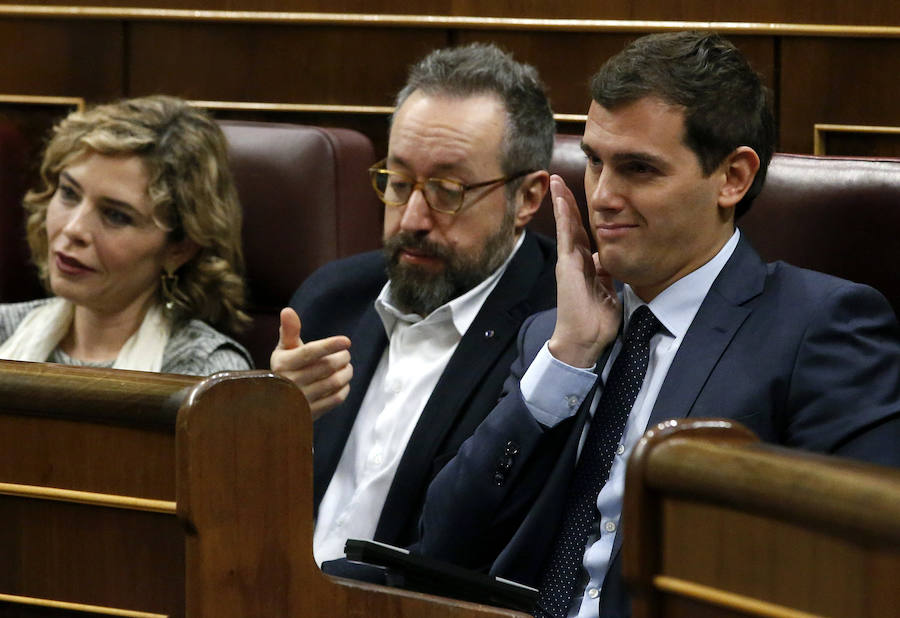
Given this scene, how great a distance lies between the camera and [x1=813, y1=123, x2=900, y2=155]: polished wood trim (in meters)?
1.99

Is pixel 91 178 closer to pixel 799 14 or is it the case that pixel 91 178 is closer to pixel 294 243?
pixel 294 243

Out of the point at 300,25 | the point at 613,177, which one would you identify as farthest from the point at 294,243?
the point at 613,177

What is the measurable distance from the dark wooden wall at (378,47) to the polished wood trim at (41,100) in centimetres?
2

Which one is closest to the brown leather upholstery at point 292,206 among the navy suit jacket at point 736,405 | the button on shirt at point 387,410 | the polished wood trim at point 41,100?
the button on shirt at point 387,410

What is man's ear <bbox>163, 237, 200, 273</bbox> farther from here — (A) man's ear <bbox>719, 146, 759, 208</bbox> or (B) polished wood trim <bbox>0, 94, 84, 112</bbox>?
(A) man's ear <bbox>719, 146, 759, 208</bbox>

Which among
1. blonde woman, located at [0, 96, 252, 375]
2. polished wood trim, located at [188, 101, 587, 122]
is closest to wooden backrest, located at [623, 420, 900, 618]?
blonde woman, located at [0, 96, 252, 375]

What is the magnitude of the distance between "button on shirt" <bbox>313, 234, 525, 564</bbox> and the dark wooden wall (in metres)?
0.57

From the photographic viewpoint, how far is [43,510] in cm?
104

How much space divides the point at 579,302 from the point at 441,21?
0.98 meters

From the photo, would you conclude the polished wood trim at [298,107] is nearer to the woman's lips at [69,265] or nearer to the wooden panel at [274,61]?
the wooden panel at [274,61]

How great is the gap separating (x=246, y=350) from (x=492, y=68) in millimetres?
605

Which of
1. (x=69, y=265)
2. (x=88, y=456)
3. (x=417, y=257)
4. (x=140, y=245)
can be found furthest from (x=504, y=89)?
(x=88, y=456)

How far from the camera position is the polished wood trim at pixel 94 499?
3.28ft

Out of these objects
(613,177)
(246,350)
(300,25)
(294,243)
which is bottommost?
(246,350)
